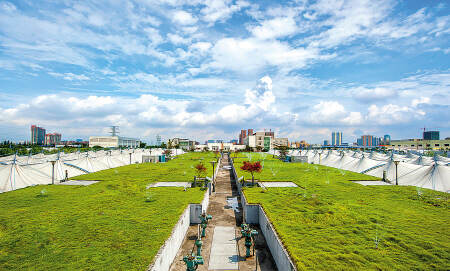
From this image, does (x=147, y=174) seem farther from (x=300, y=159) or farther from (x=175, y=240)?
(x=300, y=159)

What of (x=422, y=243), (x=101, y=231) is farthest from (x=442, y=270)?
(x=101, y=231)

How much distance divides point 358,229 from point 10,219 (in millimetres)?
19234

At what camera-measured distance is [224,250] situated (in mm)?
11281

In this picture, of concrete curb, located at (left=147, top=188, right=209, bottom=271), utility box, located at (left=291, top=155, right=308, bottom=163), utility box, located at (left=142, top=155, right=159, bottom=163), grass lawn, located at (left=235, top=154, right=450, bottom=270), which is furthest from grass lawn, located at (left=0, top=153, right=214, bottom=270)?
utility box, located at (left=291, top=155, right=308, bottom=163)

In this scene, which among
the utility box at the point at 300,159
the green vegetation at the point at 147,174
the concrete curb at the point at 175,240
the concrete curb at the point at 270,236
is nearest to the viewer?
the concrete curb at the point at 175,240

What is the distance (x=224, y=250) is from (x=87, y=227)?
7.21 metres

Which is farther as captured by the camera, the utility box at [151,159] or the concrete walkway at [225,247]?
the utility box at [151,159]

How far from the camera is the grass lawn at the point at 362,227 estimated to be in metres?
8.51

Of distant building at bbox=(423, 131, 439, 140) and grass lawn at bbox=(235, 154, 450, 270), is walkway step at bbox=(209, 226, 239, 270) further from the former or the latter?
distant building at bbox=(423, 131, 439, 140)

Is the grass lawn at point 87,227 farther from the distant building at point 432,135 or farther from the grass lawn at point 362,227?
the distant building at point 432,135

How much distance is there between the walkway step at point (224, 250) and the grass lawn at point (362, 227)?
8.12 ft

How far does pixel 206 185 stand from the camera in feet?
73.9

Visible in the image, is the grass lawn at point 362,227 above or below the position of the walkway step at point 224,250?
above

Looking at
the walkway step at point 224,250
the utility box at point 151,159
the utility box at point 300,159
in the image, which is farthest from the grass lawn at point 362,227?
the utility box at point 151,159
